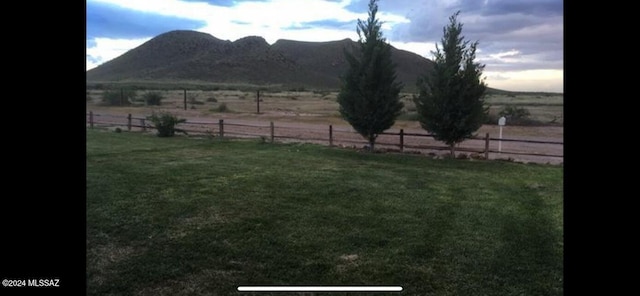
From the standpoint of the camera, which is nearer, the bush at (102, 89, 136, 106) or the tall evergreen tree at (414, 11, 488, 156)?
the tall evergreen tree at (414, 11, 488, 156)

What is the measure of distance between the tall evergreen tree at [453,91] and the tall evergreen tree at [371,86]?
2.43 ft

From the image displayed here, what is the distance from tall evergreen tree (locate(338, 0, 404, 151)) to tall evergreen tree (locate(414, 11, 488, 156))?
739 millimetres

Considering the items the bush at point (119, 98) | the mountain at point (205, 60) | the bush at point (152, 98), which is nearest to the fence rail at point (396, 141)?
the bush at point (119, 98)

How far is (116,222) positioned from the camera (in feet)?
12.2

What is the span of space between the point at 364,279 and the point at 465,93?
7.47 metres

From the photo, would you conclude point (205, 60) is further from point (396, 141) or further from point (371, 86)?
point (396, 141)

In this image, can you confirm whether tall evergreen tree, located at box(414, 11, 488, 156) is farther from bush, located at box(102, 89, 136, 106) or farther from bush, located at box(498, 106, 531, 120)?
bush, located at box(102, 89, 136, 106)

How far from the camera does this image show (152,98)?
1833 centimetres

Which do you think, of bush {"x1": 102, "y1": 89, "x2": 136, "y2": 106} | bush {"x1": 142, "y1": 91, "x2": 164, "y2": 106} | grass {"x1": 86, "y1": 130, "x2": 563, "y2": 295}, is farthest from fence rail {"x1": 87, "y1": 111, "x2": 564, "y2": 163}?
bush {"x1": 142, "y1": 91, "x2": 164, "y2": 106}

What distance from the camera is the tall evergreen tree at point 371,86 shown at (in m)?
10.1

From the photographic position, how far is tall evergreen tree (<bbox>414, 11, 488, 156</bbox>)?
932 cm

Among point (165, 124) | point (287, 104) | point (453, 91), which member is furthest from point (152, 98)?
point (287, 104)
